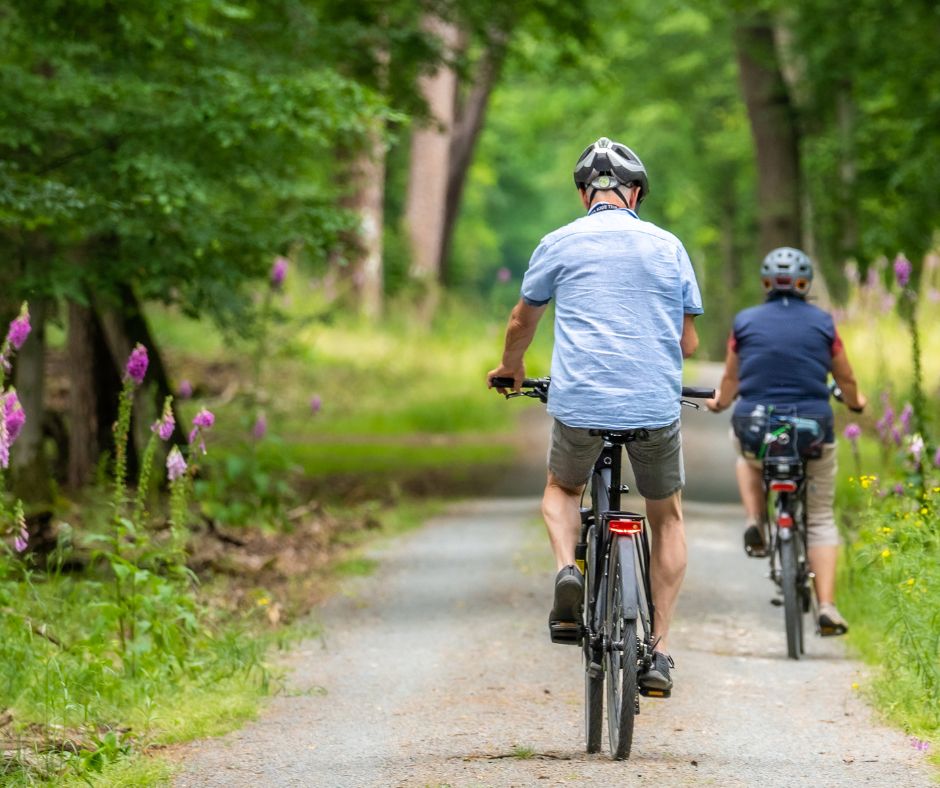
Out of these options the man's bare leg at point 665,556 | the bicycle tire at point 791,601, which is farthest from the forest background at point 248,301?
the man's bare leg at point 665,556

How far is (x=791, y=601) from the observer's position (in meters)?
8.45

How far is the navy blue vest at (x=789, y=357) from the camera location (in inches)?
344

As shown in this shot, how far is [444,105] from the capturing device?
1217 inches

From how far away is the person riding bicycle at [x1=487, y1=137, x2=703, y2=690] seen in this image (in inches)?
238

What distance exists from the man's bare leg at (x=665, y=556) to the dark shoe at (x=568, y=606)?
399 millimetres

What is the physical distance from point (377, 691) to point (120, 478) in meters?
1.44

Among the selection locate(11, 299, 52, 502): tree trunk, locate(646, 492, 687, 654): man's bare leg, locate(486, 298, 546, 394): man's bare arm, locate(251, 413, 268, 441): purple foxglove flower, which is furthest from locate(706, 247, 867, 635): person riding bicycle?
locate(11, 299, 52, 502): tree trunk

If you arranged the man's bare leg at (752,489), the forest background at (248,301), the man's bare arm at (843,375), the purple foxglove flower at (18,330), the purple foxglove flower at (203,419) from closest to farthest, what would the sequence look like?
the purple foxglove flower at (18,330) → the forest background at (248,301) → the purple foxglove flower at (203,419) → the man's bare arm at (843,375) → the man's bare leg at (752,489)

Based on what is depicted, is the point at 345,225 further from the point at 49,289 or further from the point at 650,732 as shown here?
the point at 650,732

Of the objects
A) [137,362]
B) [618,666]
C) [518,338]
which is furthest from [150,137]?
[618,666]

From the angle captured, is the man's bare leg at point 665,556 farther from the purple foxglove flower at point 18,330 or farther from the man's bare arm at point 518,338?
the purple foxglove flower at point 18,330

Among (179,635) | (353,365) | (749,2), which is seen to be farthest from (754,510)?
(353,365)

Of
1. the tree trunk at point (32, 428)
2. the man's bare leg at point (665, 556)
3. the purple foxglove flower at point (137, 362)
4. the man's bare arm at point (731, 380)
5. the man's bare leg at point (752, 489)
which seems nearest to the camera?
the man's bare leg at point (665, 556)

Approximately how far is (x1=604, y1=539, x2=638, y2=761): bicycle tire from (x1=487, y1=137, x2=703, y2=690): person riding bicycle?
0.40ft
